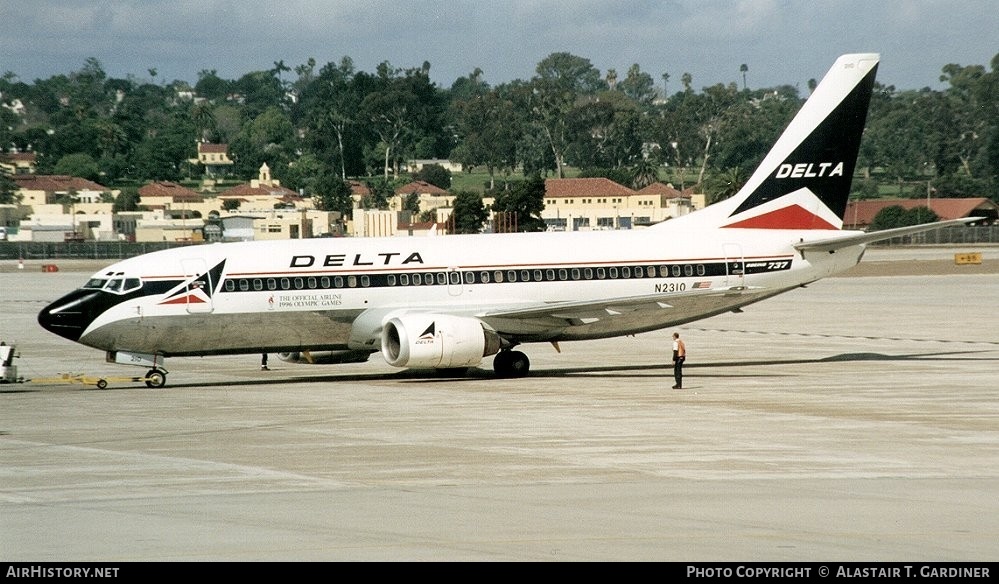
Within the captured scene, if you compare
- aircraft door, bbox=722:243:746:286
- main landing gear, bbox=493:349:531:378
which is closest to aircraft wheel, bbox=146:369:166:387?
main landing gear, bbox=493:349:531:378

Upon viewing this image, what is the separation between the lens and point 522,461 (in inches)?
954

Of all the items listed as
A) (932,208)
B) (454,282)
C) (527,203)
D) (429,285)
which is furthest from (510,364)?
(932,208)

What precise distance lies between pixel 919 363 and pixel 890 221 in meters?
123

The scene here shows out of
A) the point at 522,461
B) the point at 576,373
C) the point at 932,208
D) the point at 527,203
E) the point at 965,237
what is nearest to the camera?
the point at 522,461

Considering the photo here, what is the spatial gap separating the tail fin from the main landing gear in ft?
26.7

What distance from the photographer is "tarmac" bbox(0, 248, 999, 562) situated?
55.8ft

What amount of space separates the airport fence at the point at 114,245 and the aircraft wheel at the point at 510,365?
11086 cm

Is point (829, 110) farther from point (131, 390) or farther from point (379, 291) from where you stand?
point (131, 390)

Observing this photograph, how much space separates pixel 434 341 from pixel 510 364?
3386mm

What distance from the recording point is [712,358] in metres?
46.0

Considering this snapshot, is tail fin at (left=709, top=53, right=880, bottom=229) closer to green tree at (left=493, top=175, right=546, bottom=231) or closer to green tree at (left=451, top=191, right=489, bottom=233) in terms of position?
green tree at (left=493, top=175, right=546, bottom=231)

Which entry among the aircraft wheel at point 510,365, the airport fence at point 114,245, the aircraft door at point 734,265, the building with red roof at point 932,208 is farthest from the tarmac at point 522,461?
the building with red roof at point 932,208

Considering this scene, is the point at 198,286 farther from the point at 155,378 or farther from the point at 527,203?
the point at 527,203

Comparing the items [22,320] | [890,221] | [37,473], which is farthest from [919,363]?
[890,221]
